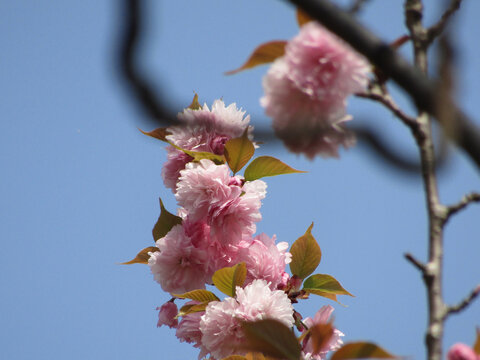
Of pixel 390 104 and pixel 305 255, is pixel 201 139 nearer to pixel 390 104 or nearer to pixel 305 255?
pixel 305 255

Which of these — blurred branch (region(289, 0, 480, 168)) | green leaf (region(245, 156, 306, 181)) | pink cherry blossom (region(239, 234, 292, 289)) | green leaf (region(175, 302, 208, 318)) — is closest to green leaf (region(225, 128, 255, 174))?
green leaf (region(245, 156, 306, 181))

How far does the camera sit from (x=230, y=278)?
0.83 m

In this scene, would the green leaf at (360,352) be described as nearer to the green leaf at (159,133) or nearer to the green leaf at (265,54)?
the green leaf at (265,54)

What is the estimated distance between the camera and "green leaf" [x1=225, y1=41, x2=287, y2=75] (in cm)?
51

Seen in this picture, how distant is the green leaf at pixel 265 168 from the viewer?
2.99 ft

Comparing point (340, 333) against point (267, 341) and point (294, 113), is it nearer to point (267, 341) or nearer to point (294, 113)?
point (267, 341)

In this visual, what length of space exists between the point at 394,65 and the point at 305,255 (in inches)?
27.9

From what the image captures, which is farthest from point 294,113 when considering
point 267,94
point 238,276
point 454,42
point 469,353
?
point 238,276

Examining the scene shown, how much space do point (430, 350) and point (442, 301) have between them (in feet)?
0.14

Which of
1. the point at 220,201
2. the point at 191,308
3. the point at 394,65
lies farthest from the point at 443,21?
the point at 191,308

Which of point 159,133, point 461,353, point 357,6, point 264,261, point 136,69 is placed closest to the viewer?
point 136,69

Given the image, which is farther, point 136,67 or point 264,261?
point 264,261

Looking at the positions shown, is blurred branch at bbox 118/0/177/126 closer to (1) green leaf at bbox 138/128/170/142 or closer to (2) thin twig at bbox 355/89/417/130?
(2) thin twig at bbox 355/89/417/130

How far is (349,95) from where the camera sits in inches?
18.9
